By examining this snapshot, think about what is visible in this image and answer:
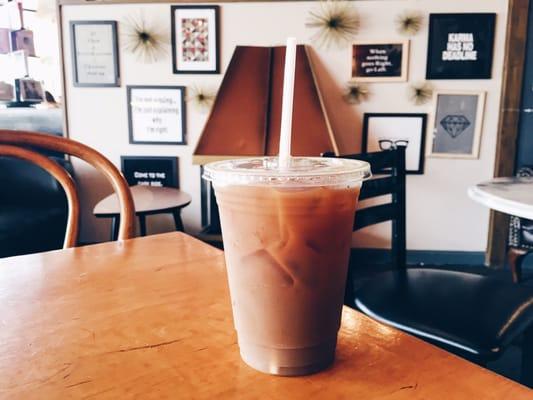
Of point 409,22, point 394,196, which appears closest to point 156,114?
point 409,22

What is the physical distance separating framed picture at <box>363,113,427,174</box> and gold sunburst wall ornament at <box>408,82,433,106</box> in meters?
0.11

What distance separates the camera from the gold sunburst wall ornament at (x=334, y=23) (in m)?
3.48

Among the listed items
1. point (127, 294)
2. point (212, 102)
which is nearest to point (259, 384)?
point (127, 294)

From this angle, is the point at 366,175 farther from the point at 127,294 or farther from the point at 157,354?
the point at 127,294

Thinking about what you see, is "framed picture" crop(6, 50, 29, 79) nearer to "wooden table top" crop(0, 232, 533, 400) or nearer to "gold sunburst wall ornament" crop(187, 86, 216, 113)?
"gold sunburst wall ornament" crop(187, 86, 216, 113)

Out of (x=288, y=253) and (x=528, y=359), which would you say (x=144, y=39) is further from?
(x=288, y=253)

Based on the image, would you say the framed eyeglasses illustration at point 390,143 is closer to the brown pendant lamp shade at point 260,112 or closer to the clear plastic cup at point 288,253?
the brown pendant lamp shade at point 260,112

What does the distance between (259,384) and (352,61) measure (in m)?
3.40

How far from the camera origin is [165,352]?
0.54 meters

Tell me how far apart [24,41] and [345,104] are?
10.0ft

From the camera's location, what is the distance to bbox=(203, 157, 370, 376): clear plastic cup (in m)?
0.46

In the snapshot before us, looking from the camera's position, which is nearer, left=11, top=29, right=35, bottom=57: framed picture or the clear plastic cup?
the clear plastic cup

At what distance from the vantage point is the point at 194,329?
60 cm

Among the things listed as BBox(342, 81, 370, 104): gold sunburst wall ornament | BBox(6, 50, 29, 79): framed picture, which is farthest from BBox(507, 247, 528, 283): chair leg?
BBox(6, 50, 29, 79): framed picture
